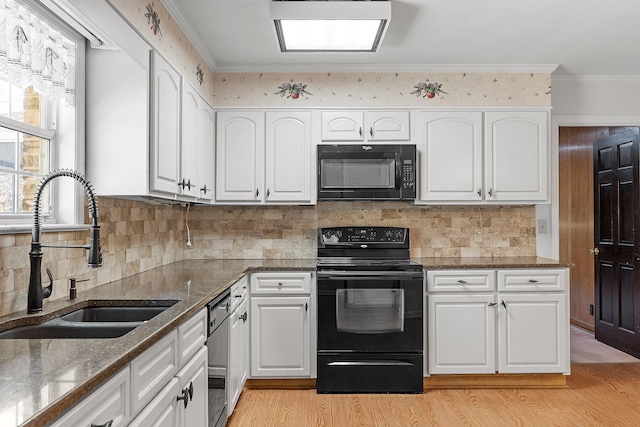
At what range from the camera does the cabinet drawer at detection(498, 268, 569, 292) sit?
10.7 feet

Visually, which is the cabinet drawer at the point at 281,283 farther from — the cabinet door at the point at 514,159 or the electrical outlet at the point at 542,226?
the electrical outlet at the point at 542,226

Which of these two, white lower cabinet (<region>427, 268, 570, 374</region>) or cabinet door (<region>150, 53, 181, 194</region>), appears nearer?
cabinet door (<region>150, 53, 181, 194</region>)

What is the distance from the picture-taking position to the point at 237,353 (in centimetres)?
278

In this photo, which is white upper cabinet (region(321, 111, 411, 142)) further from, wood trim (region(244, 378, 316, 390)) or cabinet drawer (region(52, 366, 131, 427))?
cabinet drawer (region(52, 366, 131, 427))

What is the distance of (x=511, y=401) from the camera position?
306 cm

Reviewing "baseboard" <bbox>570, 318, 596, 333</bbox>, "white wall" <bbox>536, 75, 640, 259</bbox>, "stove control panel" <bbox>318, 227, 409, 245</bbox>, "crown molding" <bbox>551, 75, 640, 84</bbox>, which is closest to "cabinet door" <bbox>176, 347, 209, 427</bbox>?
"stove control panel" <bbox>318, 227, 409, 245</bbox>

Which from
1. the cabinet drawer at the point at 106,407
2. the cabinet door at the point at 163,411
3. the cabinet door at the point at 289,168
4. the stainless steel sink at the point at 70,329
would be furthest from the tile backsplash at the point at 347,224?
the cabinet drawer at the point at 106,407

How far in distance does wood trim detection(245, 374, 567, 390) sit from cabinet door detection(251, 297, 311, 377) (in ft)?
0.32

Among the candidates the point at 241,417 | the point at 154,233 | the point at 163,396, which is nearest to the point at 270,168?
the point at 154,233

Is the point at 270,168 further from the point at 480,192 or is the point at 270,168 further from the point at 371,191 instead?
the point at 480,192

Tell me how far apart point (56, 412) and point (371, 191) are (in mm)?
2755

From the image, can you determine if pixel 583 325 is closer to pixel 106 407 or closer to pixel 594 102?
pixel 594 102

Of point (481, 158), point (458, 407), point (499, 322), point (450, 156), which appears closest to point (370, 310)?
point (458, 407)

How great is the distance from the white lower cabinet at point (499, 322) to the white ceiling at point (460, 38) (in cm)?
155
